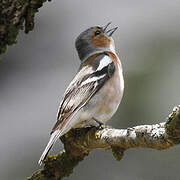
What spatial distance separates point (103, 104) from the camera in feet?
20.5

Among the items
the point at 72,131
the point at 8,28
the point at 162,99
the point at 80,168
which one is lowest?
the point at 80,168

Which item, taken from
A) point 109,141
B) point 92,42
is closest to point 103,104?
point 109,141

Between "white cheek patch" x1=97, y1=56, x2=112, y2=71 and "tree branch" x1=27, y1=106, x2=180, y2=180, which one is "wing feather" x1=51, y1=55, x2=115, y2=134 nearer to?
"white cheek patch" x1=97, y1=56, x2=112, y2=71

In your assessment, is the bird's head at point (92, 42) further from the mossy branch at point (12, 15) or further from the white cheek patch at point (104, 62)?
the mossy branch at point (12, 15)

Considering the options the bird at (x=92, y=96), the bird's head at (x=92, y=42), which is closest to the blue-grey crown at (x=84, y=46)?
the bird's head at (x=92, y=42)

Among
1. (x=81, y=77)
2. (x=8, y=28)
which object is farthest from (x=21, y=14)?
(x=81, y=77)

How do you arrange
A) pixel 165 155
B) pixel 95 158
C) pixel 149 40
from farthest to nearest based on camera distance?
pixel 149 40 < pixel 95 158 < pixel 165 155

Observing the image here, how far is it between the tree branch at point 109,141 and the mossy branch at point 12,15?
1100 millimetres

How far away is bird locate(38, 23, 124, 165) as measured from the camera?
5.85 meters

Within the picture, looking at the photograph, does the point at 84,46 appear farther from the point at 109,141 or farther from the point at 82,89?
the point at 109,141

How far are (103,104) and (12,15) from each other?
1.67 meters

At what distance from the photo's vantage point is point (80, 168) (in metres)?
8.73

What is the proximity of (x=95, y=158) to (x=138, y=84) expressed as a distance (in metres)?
1.35

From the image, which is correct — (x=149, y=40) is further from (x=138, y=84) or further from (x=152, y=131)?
(x=152, y=131)
